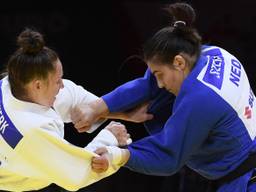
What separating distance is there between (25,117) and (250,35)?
255 centimetres

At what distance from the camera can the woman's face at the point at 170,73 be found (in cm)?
209

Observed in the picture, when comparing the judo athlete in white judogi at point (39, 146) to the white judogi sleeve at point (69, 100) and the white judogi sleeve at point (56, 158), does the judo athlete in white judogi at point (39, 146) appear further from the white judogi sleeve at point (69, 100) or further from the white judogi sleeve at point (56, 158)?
the white judogi sleeve at point (69, 100)

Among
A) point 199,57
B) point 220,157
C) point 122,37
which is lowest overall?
point 122,37

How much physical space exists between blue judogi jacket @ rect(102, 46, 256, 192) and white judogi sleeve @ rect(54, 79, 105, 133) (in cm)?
40

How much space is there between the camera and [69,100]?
2418 mm

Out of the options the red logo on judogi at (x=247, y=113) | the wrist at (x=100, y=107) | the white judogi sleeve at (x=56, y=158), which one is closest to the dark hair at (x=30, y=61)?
the white judogi sleeve at (x=56, y=158)

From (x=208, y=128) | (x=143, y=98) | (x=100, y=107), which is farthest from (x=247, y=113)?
(x=100, y=107)

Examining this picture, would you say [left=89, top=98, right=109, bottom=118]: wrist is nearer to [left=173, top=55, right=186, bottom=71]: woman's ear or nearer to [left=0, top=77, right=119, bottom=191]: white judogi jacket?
[left=0, top=77, right=119, bottom=191]: white judogi jacket

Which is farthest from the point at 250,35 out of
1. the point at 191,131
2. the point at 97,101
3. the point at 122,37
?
the point at 191,131

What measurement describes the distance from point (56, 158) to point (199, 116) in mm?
505

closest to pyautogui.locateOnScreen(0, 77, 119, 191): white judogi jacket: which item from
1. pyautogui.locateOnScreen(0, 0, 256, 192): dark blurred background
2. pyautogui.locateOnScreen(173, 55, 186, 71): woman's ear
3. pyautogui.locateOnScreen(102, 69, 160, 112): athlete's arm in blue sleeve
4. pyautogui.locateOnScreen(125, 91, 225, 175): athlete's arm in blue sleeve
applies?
pyautogui.locateOnScreen(125, 91, 225, 175): athlete's arm in blue sleeve

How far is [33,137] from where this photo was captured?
6.81 feet

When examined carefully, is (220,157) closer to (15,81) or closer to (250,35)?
(15,81)

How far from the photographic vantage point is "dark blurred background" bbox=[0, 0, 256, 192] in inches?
169
